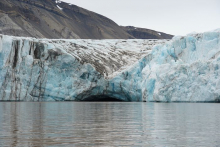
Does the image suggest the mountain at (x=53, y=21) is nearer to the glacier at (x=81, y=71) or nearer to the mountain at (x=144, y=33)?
the mountain at (x=144, y=33)

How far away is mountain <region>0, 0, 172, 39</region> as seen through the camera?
328ft

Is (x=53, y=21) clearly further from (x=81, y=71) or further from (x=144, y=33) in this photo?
(x=81, y=71)

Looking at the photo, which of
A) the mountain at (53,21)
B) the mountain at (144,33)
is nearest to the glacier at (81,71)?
the mountain at (53,21)

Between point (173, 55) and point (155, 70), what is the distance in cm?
273

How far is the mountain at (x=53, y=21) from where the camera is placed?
99.9m

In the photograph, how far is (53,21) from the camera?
4791 inches

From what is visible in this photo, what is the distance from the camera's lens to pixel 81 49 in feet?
129

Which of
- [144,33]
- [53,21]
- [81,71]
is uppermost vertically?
[144,33]

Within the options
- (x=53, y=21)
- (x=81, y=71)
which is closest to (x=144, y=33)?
(x=53, y=21)

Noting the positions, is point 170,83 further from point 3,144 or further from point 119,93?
point 3,144

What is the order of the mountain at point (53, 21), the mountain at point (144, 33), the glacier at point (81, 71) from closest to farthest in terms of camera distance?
1. the glacier at point (81, 71)
2. the mountain at point (53, 21)
3. the mountain at point (144, 33)

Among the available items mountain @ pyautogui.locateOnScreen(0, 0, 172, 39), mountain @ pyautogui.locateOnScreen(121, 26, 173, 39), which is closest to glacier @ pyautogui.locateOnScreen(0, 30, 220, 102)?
mountain @ pyautogui.locateOnScreen(0, 0, 172, 39)

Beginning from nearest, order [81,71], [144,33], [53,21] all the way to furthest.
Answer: [81,71]
[53,21]
[144,33]

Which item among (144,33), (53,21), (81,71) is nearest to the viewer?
(81,71)
